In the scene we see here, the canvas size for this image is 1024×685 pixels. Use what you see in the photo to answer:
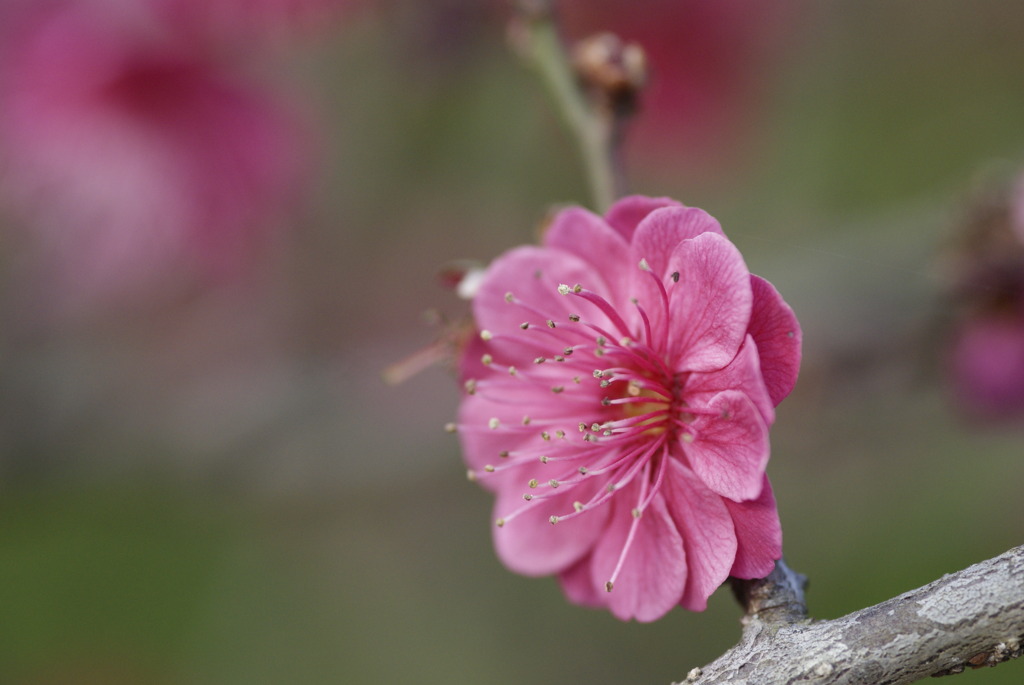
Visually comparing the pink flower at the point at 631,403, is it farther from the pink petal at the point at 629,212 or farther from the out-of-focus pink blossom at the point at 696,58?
the out-of-focus pink blossom at the point at 696,58

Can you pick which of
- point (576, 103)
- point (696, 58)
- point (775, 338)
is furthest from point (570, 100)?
point (696, 58)

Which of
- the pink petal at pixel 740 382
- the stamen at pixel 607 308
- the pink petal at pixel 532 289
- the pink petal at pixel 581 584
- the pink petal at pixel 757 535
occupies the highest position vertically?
the pink petal at pixel 532 289

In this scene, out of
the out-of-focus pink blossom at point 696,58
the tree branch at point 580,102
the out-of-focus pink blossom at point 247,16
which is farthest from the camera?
the out-of-focus pink blossom at point 696,58

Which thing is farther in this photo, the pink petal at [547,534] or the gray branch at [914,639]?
the pink petal at [547,534]

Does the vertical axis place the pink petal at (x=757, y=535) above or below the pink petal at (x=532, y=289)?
below

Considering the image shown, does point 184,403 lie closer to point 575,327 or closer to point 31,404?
point 31,404

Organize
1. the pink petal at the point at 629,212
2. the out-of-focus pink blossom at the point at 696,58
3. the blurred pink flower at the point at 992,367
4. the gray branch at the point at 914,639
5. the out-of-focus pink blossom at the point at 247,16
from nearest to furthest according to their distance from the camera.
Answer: the gray branch at the point at 914,639
the pink petal at the point at 629,212
the blurred pink flower at the point at 992,367
the out-of-focus pink blossom at the point at 247,16
the out-of-focus pink blossom at the point at 696,58

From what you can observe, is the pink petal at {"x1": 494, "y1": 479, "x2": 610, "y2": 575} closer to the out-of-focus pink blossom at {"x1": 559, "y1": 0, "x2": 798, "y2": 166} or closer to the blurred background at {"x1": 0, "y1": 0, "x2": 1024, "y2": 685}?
the blurred background at {"x1": 0, "y1": 0, "x2": 1024, "y2": 685}

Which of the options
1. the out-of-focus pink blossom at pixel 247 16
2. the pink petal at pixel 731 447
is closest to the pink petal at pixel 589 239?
the pink petal at pixel 731 447
